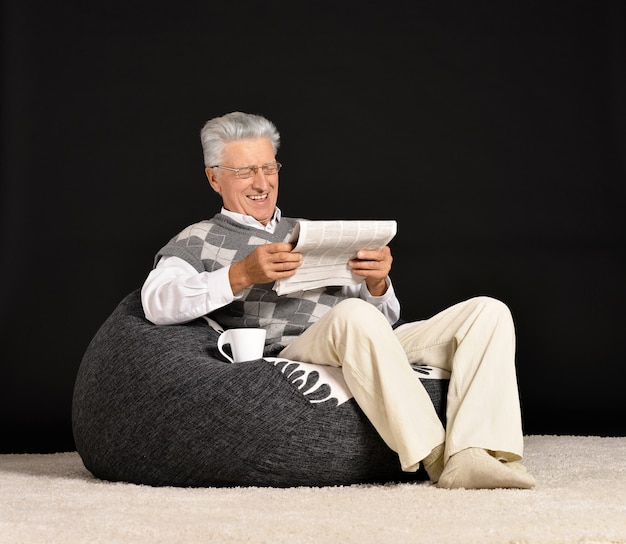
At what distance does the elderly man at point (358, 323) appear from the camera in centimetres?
243

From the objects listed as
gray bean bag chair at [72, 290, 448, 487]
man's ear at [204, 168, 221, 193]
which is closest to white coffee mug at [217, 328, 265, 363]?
gray bean bag chair at [72, 290, 448, 487]

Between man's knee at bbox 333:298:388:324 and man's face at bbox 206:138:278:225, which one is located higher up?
man's face at bbox 206:138:278:225

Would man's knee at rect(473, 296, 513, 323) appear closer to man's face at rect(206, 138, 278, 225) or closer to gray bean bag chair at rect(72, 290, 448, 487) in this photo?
gray bean bag chair at rect(72, 290, 448, 487)

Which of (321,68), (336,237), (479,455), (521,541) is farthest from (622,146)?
(521,541)

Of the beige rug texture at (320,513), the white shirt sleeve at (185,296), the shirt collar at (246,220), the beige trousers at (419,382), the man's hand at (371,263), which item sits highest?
the shirt collar at (246,220)

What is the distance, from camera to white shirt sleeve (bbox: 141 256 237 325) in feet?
9.16

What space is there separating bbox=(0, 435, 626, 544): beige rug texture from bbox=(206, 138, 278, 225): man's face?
0.92 metres

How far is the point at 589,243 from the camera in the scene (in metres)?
4.24

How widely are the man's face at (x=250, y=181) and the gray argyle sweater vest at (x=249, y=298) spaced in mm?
96

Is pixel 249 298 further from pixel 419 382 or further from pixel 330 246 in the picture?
pixel 419 382

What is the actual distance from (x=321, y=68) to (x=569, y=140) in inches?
40.8

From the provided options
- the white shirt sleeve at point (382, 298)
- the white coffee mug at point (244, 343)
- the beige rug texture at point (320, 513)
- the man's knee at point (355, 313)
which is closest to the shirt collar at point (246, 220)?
the white shirt sleeve at point (382, 298)

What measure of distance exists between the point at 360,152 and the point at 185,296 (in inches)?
64.0

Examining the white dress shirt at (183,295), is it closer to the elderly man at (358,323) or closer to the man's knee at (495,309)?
the elderly man at (358,323)
